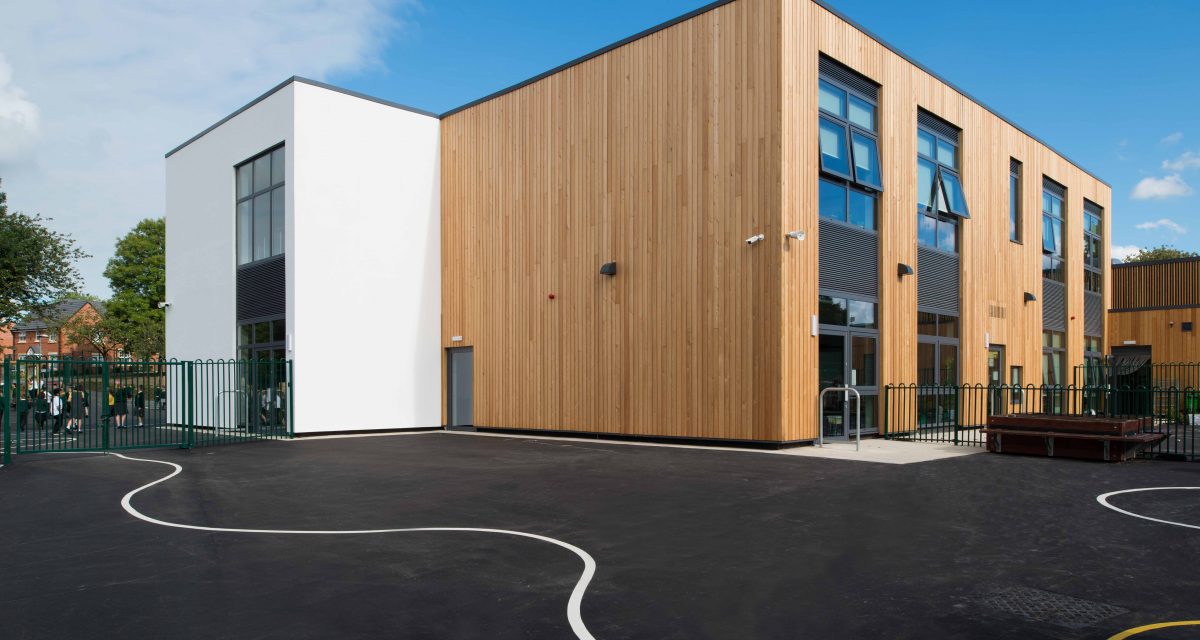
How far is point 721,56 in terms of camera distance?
15195 millimetres

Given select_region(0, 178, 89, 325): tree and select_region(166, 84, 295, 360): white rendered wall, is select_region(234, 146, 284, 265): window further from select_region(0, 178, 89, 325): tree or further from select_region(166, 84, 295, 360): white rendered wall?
select_region(0, 178, 89, 325): tree

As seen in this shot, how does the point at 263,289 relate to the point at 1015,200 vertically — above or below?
below

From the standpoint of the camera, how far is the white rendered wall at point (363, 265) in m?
18.7

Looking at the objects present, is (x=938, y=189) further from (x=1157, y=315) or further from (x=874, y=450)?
(x=1157, y=315)

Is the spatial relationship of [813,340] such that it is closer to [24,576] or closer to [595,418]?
[595,418]

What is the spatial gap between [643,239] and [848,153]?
14.8ft

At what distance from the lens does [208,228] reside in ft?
74.3

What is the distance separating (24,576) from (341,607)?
9.35ft

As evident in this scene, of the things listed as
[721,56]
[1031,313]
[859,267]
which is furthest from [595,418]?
[1031,313]

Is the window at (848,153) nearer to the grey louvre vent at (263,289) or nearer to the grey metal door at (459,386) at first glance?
the grey metal door at (459,386)

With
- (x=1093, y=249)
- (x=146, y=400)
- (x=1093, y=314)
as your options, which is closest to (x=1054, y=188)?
(x=1093, y=249)

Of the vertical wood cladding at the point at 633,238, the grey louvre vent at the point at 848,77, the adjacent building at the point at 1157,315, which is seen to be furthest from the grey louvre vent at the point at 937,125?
the adjacent building at the point at 1157,315

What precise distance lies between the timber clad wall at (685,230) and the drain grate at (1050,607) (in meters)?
8.76

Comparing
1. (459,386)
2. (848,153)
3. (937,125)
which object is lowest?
(459,386)
